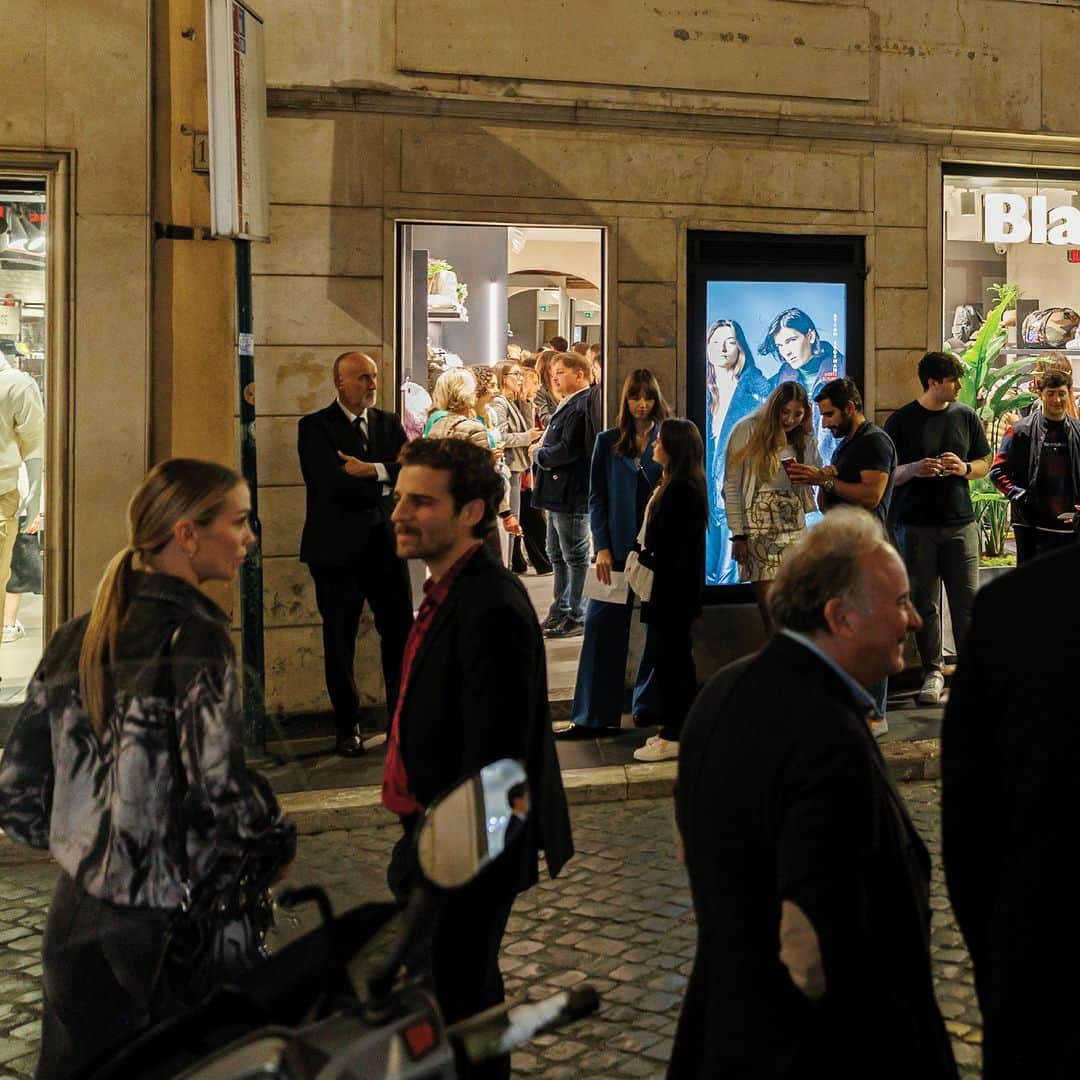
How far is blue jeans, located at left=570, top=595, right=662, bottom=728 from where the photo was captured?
29.9 feet

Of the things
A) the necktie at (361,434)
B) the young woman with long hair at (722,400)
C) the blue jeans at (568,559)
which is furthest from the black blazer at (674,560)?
the blue jeans at (568,559)

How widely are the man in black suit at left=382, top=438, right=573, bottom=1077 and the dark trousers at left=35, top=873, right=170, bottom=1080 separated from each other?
623 mm

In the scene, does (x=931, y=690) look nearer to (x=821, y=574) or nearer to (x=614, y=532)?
(x=614, y=532)

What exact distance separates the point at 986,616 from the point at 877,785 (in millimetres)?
391

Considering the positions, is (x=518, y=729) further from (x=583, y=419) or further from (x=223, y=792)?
(x=583, y=419)

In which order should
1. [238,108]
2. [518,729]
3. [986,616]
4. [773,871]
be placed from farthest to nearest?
1. [238,108]
2. [518,729]
3. [773,871]
4. [986,616]

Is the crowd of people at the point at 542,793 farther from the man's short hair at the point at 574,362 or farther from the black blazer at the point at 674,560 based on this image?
the man's short hair at the point at 574,362

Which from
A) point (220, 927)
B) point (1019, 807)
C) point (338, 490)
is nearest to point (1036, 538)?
point (338, 490)

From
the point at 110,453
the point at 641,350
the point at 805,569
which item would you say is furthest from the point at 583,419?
the point at 805,569

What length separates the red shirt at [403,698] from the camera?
12.8ft

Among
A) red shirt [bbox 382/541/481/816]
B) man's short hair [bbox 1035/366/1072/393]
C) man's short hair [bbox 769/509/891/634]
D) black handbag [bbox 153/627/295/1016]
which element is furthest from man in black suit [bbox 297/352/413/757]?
man's short hair [bbox 769/509/891/634]

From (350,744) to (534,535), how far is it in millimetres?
5957

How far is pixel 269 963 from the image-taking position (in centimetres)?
231

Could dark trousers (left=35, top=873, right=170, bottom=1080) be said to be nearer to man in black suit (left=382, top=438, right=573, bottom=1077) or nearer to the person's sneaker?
man in black suit (left=382, top=438, right=573, bottom=1077)
